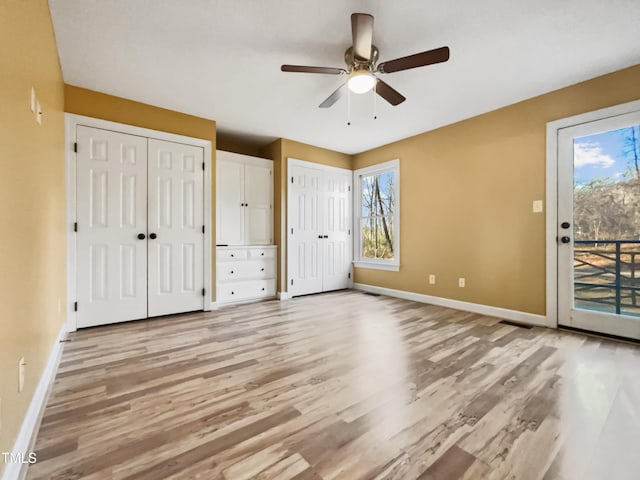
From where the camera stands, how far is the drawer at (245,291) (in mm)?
3738

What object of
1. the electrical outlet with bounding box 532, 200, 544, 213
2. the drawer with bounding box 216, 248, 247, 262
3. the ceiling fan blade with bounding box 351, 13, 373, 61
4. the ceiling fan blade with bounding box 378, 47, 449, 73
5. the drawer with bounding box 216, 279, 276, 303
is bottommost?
the drawer with bounding box 216, 279, 276, 303

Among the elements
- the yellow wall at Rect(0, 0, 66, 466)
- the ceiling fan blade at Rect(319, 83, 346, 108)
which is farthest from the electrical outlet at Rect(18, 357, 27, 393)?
the ceiling fan blade at Rect(319, 83, 346, 108)

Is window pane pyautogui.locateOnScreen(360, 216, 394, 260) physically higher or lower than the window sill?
higher

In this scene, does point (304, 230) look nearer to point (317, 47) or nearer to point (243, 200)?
point (243, 200)

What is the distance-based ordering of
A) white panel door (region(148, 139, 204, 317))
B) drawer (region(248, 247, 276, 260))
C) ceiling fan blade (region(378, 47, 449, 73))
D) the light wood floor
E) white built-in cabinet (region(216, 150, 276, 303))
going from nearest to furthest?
the light wood floor < ceiling fan blade (region(378, 47, 449, 73)) < white panel door (region(148, 139, 204, 317)) < white built-in cabinet (region(216, 150, 276, 303)) < drawer (region(248, 247, 276, 260))

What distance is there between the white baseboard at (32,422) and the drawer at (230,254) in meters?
1.91

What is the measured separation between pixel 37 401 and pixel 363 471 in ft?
5.41

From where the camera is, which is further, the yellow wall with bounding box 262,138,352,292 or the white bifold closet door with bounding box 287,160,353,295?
the white bifold closet door with bounding box 287,160,353,295

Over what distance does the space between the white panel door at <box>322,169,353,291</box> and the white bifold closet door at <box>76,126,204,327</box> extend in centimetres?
204

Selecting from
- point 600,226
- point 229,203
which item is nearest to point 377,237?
point 229,203

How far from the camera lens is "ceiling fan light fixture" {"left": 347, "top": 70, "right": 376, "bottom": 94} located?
210 cm

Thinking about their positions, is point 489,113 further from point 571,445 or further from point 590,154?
point 571,445

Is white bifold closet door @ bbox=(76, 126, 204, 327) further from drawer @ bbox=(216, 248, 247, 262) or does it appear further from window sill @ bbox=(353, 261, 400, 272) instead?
window sill @ bbox=(353, 261, 400, 272)

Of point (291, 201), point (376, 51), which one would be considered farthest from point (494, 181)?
point (291, 201)
